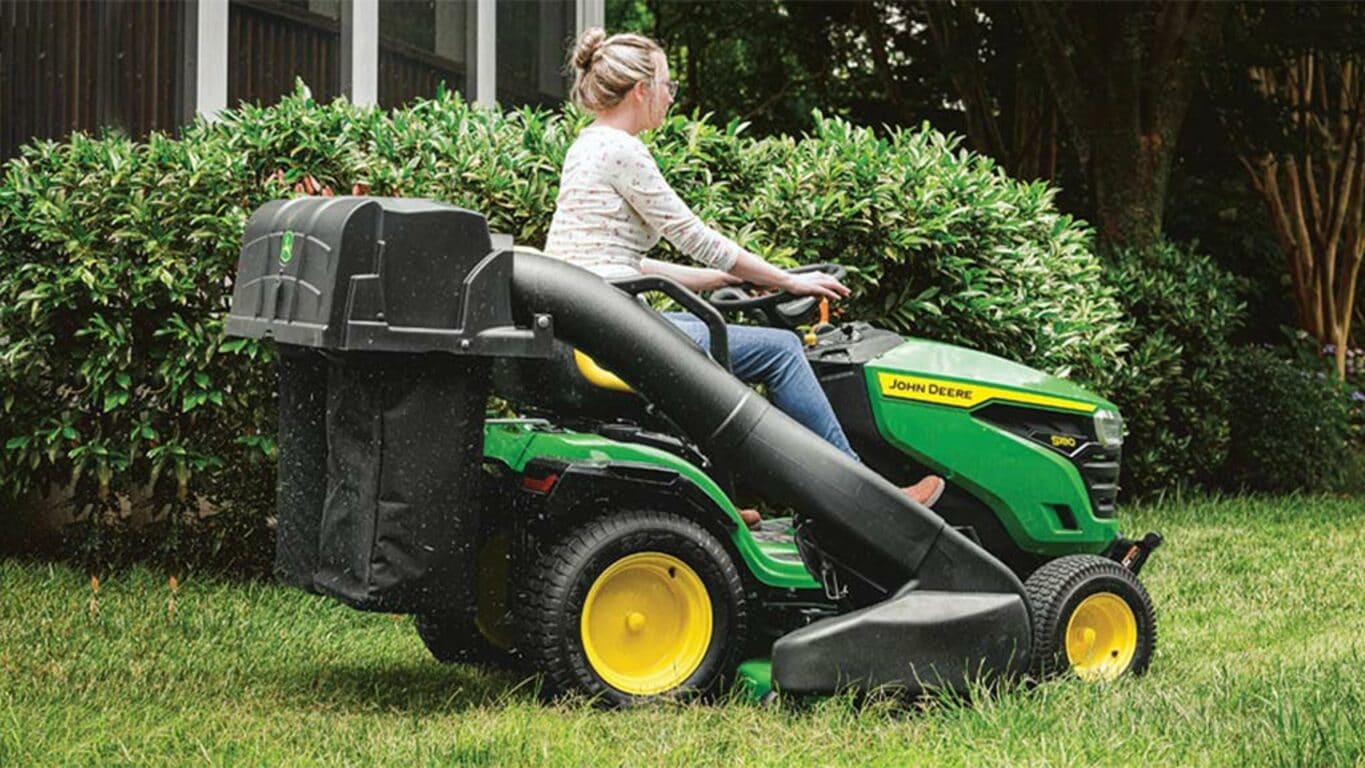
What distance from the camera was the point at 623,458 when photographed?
4.50m

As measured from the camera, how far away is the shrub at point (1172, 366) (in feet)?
34.2

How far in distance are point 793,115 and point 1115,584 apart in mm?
13689

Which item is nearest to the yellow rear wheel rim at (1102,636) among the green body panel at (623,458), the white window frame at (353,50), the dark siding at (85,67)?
the green body panel at (623,458)

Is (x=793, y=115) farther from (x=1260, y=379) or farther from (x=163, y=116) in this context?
(x=163, y=116)

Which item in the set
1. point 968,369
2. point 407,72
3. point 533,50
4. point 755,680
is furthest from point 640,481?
point 533,50

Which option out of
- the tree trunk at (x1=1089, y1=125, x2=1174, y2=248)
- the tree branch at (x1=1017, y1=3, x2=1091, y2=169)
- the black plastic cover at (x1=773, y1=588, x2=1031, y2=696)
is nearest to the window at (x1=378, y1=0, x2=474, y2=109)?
the tree branch at (x1=1017, y1=3, x2=1091, y2=169)

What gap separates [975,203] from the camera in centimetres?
746

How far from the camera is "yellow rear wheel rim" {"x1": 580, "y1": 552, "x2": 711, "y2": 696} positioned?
178 inches

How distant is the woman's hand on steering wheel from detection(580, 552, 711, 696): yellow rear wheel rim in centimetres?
73

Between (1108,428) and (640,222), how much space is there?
4.62 ft

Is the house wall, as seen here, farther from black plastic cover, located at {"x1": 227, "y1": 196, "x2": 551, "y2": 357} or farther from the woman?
black plastic cover, located at {"x1": 227, "y1": 196, "x2": 551, "y2": 357}

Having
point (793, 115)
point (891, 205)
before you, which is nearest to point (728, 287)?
point (891, 205)

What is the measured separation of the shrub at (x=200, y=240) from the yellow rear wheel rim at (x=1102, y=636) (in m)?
2.29

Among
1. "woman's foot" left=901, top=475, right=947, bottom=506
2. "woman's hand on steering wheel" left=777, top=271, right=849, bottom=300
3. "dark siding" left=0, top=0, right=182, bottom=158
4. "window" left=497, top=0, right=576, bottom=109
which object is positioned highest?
"window" left=497, top=0, right=576, bottom=109
